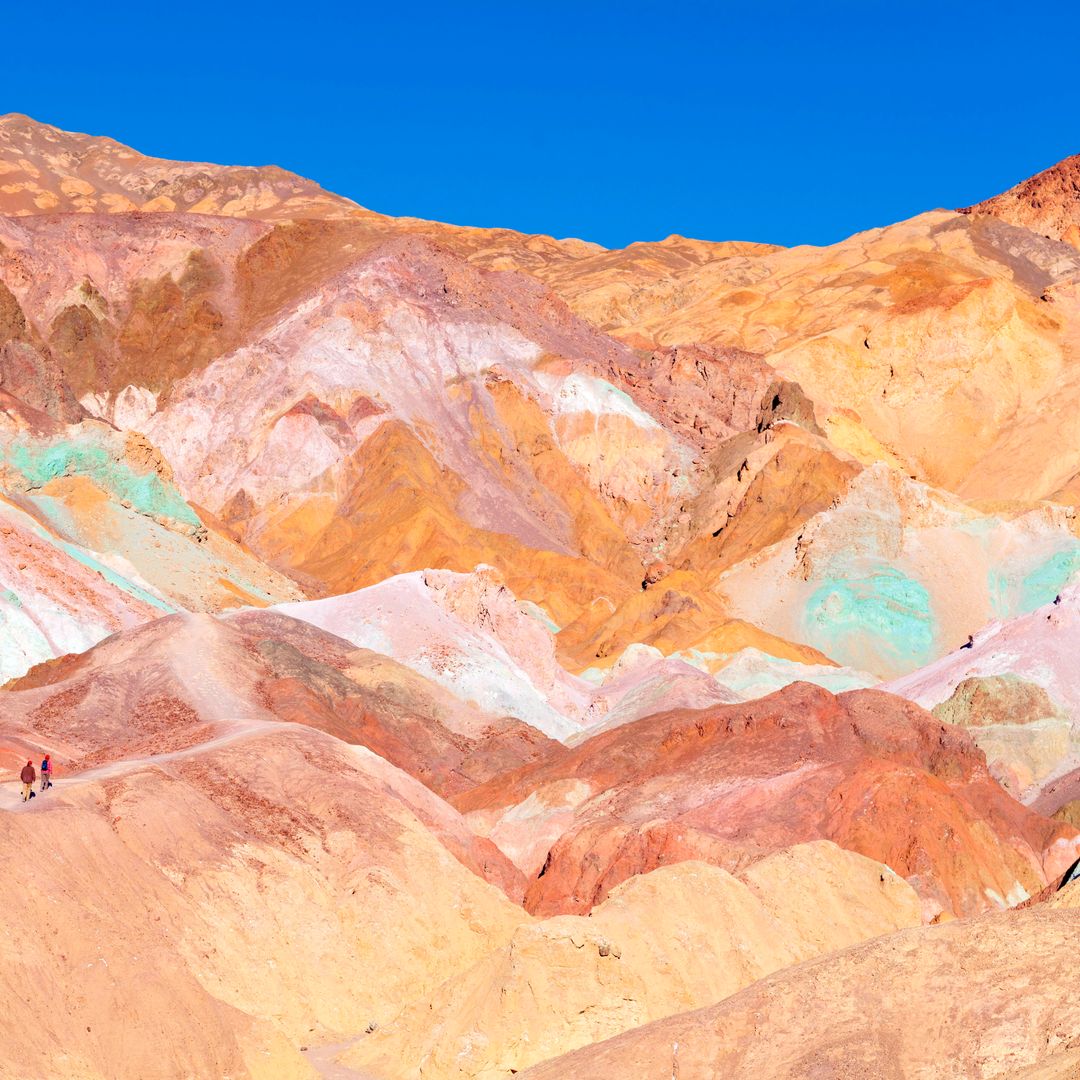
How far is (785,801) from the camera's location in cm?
4478

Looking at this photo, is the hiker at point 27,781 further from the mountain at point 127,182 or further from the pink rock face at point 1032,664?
the mountain at point 127,182

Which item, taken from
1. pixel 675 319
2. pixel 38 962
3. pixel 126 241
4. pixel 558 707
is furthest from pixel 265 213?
pixel 38 962

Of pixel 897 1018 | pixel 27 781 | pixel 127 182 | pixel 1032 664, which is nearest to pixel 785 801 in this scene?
pixel 1032 664

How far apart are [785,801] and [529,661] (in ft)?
64.8

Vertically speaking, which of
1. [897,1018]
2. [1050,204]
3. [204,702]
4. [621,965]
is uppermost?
[1050,204]

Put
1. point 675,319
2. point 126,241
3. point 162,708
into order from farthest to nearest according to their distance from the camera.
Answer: point 675,319 < point 126,241 < point 162,708

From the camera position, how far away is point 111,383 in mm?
96812

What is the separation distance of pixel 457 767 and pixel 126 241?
2323 inches

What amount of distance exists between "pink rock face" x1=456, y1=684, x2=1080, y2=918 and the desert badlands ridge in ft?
0.42

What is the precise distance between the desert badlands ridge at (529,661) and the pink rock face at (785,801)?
0.13 metres

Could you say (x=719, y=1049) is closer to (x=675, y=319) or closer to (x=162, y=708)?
(x=162, y=708)

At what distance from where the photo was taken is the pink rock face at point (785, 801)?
138ft

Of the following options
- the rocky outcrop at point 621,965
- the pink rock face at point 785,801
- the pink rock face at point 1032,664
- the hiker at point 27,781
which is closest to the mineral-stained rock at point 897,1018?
the rocky outcrop at point 621,965

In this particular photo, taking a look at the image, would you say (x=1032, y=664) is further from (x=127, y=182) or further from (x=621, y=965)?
(x=127, y=182)
